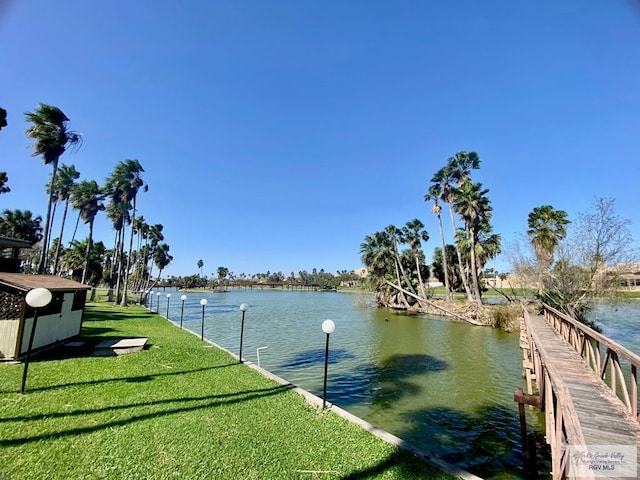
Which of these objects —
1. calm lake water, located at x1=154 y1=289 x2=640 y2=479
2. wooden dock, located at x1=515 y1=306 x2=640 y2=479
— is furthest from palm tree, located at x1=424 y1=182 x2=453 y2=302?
wooden dock, located at x1=515 y1=306 x2=640 y2=479

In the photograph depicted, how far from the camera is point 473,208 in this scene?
30234 mm

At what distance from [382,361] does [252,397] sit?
28.4 feet

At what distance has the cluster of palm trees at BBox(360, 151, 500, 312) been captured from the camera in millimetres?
31000

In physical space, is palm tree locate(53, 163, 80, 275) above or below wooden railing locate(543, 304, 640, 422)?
above

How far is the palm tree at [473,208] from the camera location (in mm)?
30297

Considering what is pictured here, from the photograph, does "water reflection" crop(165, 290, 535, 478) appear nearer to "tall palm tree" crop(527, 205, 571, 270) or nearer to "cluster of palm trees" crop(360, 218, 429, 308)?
"tall palm tree" crop(527, 205, 571, 270)

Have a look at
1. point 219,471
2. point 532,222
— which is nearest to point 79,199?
point 219,471

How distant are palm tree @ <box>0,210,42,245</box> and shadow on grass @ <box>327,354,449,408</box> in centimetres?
4243

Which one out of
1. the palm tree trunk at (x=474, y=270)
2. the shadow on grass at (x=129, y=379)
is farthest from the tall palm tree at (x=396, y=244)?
the shadow on grass at (x=129, y=379)

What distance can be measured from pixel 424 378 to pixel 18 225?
167ft

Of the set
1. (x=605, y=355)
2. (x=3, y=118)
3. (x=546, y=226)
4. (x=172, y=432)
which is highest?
(x=3, y=118)

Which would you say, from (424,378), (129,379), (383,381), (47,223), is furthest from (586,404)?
(47,223)

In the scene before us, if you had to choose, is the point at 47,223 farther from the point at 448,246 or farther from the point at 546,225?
the point at 448,246
